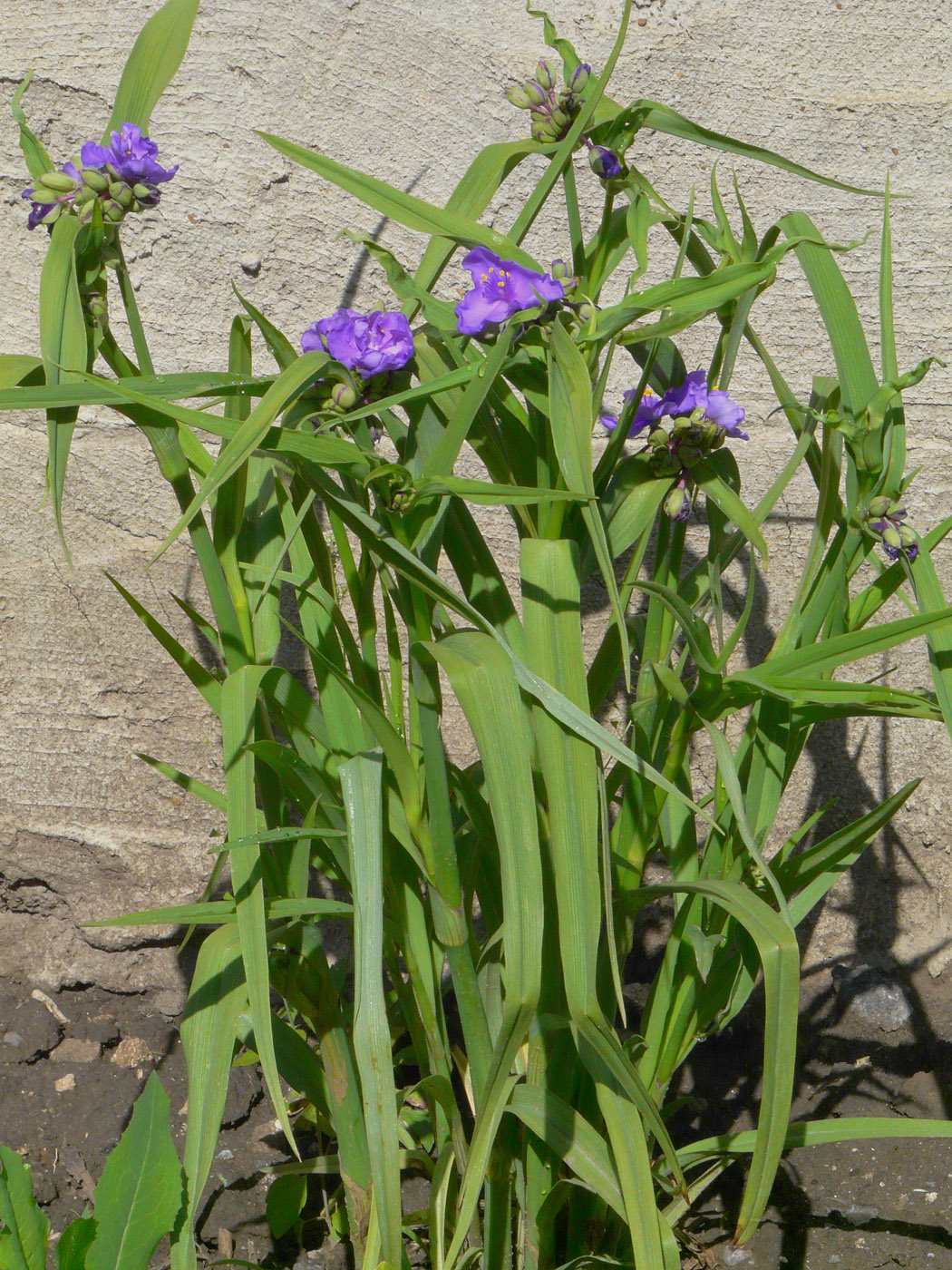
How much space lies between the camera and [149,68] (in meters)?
0.74

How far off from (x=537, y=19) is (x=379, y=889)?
3.77 ft

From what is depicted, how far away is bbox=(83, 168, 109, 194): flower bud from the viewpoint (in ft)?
2.20

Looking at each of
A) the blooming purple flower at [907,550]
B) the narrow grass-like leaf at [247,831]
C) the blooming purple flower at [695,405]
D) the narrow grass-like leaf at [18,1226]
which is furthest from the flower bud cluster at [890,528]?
the narrow grass-like leaf at [18,1226]

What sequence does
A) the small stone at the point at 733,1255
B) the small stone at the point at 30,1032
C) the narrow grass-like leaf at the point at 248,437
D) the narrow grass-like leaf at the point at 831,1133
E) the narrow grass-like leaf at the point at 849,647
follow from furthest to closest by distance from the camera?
1. the small stone at the point at 30,1032
2. the small stone at the point at 733,1255
3. the narrow grass-like leaf at the point at 831,1133
4. the narrow grass-like leaf at the point at 849,647
5. the narrow grass-like leaf at the point at 248,437

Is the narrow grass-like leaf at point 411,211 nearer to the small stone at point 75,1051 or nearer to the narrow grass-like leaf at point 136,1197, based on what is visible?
the narrow grass-like leaf at point 136,1197

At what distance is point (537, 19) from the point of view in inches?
48.8

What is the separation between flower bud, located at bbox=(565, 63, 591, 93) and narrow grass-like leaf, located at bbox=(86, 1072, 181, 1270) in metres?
0.81

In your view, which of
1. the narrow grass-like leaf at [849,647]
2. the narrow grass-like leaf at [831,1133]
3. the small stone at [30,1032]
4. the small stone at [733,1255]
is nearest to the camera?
the narrow grass-like leaf at [849,647]

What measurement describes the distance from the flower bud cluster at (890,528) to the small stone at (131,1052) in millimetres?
1036

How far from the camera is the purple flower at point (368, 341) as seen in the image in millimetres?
639

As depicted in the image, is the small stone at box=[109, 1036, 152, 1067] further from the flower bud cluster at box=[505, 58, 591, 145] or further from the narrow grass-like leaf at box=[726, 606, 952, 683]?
the flower bud cluster at box=[505, 58, 591, 145]

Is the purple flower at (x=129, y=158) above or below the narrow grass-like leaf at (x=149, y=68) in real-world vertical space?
below

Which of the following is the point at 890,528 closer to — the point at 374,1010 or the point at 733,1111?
the point at 374,1010

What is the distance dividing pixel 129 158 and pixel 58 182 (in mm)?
52
